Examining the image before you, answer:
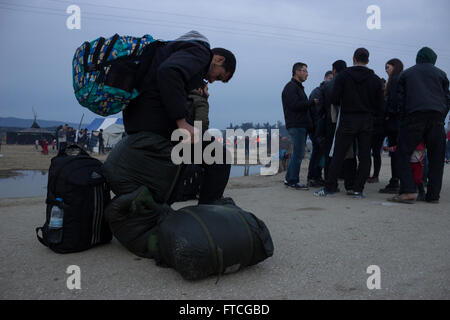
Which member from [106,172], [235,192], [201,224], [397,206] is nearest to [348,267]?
[201,224]

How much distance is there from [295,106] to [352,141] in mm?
1142

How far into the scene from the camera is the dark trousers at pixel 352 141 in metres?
4.81

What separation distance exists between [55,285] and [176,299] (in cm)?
73

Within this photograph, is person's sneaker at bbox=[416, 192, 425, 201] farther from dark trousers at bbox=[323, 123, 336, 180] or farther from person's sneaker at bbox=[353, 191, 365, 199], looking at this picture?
dark trousers at bbox=[323, 123, 336, 180]

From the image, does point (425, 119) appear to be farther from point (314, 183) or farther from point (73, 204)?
point (73, 204)

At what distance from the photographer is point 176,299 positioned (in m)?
1.83

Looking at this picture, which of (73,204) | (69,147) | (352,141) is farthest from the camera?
(352,141)

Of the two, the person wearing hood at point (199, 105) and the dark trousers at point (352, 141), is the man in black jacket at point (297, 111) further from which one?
the person wearing hood at point (199, 105)

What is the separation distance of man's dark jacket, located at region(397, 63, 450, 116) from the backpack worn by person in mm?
3817

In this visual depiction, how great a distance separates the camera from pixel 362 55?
4859 millimetres

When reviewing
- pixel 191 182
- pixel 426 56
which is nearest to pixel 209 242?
pixel 191 182

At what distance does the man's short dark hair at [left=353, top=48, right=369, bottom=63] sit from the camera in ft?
15.9

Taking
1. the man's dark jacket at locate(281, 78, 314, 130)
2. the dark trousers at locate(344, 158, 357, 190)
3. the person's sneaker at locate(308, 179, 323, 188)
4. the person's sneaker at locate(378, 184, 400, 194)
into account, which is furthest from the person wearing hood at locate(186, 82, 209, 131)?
the person's sneaker at locate(378, 184, 400, 194)
